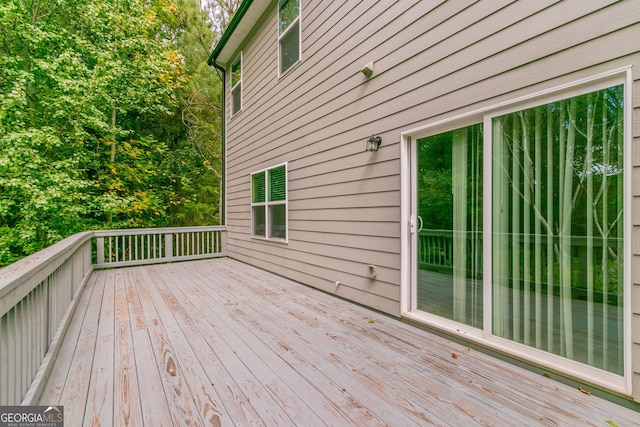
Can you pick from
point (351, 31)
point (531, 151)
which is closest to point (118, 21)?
point (351, 31)

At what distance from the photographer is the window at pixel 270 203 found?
486 centimetres

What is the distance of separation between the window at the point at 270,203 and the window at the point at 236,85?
2095 mm

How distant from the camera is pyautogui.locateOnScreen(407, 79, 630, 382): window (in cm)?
167

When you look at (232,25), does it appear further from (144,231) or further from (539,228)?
(539,228)

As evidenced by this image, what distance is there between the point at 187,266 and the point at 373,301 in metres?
4.37

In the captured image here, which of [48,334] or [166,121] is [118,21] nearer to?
[166,121]

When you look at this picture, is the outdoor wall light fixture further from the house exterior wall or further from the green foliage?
the green foliage

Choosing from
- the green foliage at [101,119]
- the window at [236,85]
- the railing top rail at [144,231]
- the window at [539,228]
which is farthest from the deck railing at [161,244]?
the window at [539,228]

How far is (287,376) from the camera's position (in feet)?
6.24

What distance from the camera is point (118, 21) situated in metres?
6.95

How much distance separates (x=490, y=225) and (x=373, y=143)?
56.0 inches

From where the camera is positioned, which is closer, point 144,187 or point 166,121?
point 144,187

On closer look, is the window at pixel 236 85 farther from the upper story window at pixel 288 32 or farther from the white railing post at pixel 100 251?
the white railing post at pixel 100 251

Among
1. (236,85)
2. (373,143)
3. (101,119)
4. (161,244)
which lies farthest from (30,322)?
(101,119)
